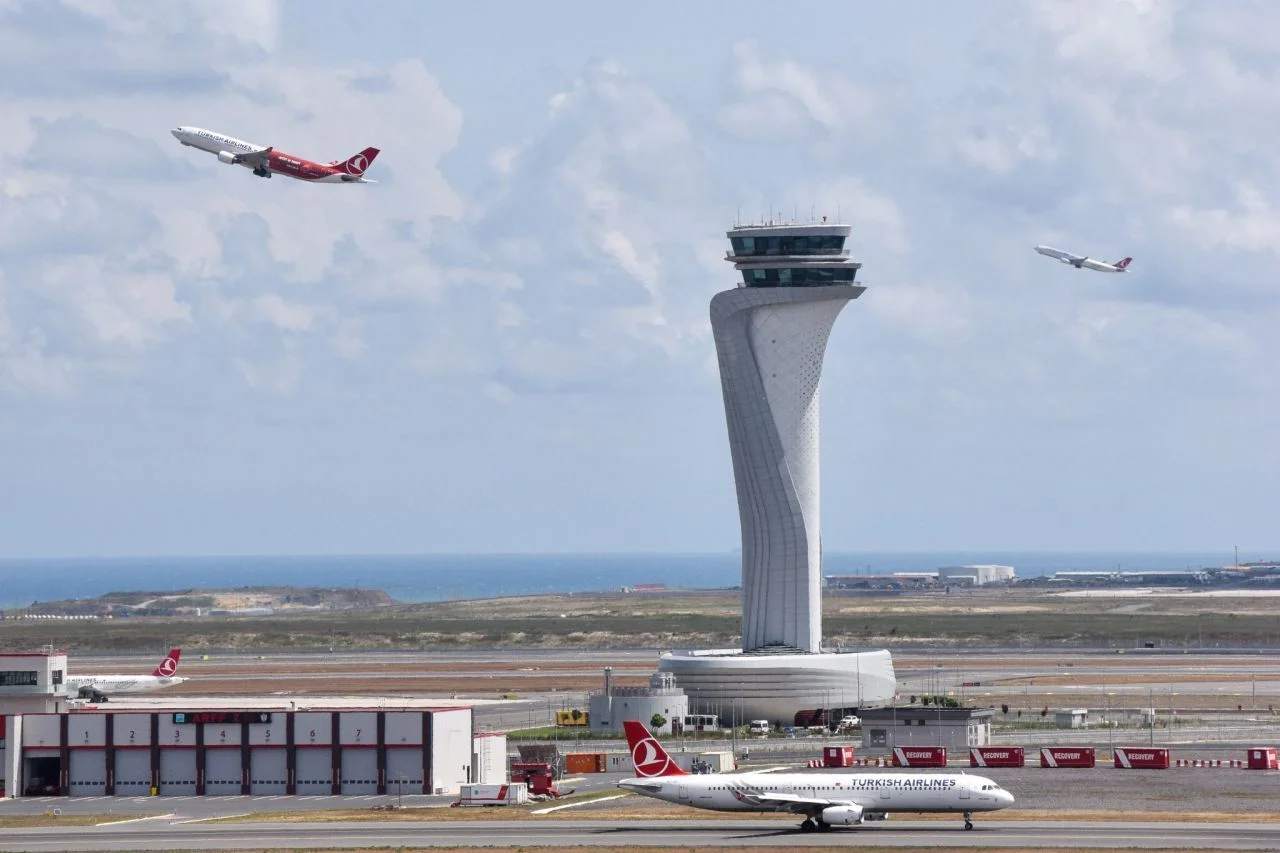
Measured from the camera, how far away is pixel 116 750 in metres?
107

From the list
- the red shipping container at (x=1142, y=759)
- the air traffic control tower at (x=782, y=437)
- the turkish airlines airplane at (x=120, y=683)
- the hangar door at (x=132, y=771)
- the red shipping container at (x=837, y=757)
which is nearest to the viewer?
the hangar door at (x=132, y=771)

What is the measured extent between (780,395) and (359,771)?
161 ft

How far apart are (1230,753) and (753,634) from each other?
3806 centimetres

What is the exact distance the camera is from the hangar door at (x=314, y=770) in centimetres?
10650

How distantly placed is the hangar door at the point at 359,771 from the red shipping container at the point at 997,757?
31.5 meters

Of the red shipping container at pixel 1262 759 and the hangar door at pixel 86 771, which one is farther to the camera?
the red shipping container at pixel 1262 759

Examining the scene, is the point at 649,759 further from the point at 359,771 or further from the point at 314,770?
the point at 314,770

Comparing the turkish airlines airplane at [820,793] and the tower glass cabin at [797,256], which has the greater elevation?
the tower glass cabin at [797,256]

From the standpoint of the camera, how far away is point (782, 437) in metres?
145

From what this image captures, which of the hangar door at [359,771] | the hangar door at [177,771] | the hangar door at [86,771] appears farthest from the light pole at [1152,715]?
the hangar door at [86,771]

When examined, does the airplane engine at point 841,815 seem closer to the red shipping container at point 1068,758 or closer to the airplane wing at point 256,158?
the red shipping container at point 1068,758

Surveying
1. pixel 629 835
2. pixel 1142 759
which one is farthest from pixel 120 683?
pixel 629 835

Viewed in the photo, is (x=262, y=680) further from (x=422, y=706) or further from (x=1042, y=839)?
(x=1042, y=839)

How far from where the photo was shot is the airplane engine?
88.2 metres
